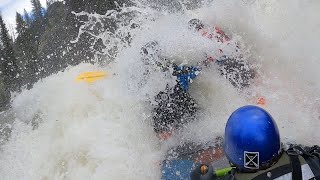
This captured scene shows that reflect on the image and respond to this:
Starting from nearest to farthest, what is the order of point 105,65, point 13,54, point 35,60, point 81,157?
point 81,157 < point 105,65 < point 35,60 < point 13,54

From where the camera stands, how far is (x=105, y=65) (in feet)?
26.8

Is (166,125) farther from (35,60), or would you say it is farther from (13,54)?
(13,54)

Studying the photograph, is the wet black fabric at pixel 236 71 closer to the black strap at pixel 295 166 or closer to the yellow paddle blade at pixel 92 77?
the yellow paddle blade at pixel 92 77

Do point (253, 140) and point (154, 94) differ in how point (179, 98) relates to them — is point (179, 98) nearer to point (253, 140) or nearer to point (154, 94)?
point (154, 94)

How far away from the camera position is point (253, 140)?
2262 millimetres

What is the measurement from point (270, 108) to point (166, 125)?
1459 mm

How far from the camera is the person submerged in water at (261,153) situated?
215 centimetres

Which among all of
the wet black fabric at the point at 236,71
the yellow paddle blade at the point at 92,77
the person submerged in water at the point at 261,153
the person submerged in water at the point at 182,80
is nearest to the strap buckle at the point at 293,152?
the person submerged in water at the point at 261,153

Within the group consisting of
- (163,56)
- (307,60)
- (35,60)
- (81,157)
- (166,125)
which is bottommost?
(35,60)

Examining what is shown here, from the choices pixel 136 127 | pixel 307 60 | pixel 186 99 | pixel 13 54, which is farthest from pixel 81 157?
pixel 13 54

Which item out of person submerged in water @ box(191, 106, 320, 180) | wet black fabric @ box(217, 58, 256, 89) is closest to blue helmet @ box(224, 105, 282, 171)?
person submerged in water @ box(191, 106, 320, 180)

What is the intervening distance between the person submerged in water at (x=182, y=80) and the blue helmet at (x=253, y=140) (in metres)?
3.21

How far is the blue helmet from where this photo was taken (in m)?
2.24

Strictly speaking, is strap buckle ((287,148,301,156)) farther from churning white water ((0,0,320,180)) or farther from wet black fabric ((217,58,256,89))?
wet black fabric ((217,58,256,89))
